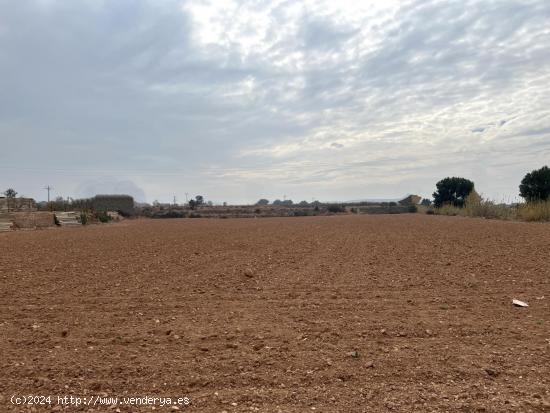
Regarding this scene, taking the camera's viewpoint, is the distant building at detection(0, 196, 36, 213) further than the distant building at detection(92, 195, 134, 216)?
No

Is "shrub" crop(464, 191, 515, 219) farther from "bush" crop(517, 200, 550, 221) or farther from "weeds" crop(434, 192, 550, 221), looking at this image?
"bush" crop(517, 200, 550, 221)

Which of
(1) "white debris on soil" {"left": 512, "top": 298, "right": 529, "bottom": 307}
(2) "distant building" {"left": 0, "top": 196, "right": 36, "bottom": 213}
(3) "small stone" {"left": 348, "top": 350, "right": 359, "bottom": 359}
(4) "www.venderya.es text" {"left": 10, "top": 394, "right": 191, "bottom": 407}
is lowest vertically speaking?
(4) "www.venderya.es text" {"left": 10, "top": 394, "right": 191, "bottom": 407}

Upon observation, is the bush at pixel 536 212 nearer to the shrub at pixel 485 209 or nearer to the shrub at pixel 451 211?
the shrub at pixel 485 209

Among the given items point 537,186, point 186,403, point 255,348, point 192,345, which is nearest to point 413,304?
point 255,348

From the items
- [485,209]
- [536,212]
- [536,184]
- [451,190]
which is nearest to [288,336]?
[536,212]

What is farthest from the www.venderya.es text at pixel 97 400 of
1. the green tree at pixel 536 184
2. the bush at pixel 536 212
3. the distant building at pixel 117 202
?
the distant building at pixel 117 202

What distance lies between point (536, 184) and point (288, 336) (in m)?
46.6

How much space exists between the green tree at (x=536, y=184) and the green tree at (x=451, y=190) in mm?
16488

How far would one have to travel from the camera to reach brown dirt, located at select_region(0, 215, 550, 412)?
13.5ft

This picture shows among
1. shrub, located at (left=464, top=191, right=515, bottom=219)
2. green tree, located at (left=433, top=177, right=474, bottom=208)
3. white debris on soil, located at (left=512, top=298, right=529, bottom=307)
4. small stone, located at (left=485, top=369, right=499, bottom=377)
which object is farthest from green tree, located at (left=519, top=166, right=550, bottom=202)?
small stone, located at (left=485, top=369, right=499, bottom=377)

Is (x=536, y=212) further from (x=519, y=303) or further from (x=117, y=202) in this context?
(x=117, y=202)

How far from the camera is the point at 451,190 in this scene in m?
65.5

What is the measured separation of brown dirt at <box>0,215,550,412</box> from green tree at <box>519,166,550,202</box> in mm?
37221

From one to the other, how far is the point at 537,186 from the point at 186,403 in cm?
4822
